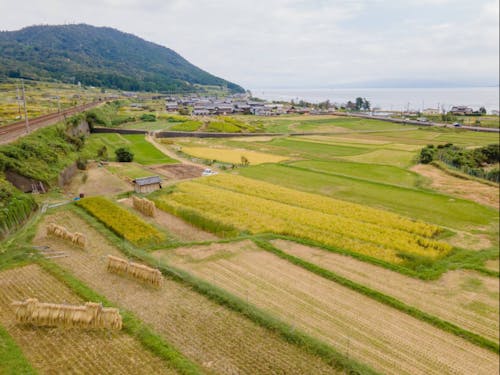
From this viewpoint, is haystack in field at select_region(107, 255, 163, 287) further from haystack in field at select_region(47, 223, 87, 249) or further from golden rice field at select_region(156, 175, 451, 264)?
golden rice field at select_region(156, 175, 451, 264)

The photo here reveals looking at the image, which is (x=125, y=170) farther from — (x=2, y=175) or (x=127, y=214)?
(x=127, y=214)

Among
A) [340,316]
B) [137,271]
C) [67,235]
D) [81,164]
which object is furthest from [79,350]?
[81,164]

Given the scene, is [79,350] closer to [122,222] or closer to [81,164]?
[122,222]

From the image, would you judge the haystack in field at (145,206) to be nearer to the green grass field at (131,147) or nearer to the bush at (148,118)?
the green grass field at (131,147)

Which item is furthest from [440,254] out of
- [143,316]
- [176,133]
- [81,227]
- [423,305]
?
[176,133]

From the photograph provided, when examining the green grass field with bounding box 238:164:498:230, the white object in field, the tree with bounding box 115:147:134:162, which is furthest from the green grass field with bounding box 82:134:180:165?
the green grass field with bounding box 238:164:498:230

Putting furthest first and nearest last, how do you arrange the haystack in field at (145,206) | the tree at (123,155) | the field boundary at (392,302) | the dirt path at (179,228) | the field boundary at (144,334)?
1. the tree at (123,155)
2. the haystack in field at (145,206)
3. the dirt path at (179,228)
4. the field boundary at (392,302)
5. the field boundary at (144,334)

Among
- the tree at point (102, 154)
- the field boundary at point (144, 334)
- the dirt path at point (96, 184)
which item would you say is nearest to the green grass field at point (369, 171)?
the dirt path at point (96, 184)
